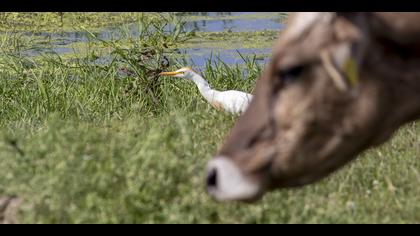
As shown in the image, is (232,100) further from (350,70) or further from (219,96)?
(350,70)

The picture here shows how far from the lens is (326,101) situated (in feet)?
16.5

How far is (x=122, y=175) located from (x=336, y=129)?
1.23 metres

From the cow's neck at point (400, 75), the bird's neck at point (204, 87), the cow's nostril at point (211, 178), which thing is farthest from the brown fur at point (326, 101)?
the bird's neck at point (204, 87)

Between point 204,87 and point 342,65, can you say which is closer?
point 342,65

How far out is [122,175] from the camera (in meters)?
5.65

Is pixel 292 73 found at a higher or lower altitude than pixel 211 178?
higher

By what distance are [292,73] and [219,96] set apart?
3856 millimetres

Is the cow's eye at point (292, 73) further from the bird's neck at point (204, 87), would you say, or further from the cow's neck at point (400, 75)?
the bird's neck at point (204, 87)

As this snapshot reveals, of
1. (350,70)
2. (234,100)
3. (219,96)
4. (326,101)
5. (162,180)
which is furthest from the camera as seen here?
(219,96)

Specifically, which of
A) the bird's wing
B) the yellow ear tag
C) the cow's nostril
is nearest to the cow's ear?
the yellow ear tag

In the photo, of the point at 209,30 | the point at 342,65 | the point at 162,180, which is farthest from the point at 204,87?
the point at 209,30

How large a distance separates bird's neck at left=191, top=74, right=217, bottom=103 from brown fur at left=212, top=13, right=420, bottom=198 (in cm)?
400

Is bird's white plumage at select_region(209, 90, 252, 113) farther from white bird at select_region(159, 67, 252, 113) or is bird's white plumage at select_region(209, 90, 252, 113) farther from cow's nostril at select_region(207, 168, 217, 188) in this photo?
cow's nostril at select_region(207, 168, 217, 188)
